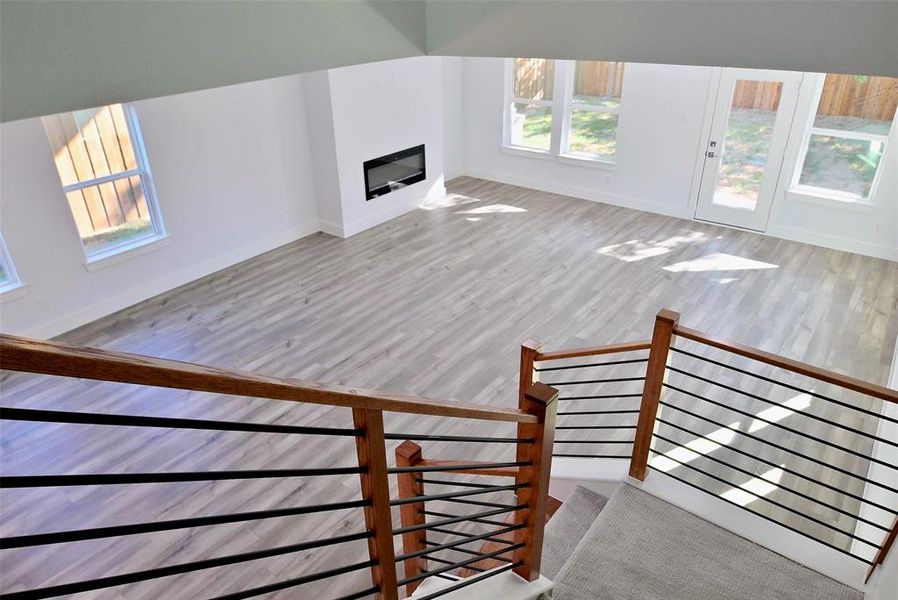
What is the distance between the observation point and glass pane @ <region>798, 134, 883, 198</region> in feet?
22.5

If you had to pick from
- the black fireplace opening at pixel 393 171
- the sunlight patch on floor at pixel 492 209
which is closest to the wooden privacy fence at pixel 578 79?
the sunlight patch on floor at pixel 492 209

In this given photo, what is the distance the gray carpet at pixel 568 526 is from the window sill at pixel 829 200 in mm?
5854

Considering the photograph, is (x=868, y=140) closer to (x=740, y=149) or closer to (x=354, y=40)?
(x=740, y=149)

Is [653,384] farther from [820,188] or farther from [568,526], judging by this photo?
[820,188]

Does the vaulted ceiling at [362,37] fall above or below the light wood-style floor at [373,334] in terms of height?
above

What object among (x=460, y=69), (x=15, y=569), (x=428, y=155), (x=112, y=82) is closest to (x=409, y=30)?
(x=112, y=82)

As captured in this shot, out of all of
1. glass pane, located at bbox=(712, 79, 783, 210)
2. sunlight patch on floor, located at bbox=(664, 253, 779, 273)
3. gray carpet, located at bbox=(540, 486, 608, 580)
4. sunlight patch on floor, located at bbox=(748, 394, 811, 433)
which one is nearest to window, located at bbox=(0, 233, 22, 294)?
gray carpet, located at bbox=(540, 486, 608, 580)

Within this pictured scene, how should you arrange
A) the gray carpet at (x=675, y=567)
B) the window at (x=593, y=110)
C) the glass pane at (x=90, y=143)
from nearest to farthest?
the gray carpet at (x=675, y=567) → the glass pane at (x=90, y=143) → the window at (x=593, y=110)

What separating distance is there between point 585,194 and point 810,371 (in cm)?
711

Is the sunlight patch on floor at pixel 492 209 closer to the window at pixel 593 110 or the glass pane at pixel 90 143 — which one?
the window at pixel 593 110

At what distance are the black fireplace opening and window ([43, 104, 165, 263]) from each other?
2.75 meters

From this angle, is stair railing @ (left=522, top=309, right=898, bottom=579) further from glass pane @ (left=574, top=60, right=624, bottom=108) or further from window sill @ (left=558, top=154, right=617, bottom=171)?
glass pane @ (left=574, top=60, right=624, bottom=108)

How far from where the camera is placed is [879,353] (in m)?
5.35

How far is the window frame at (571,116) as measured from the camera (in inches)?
338
